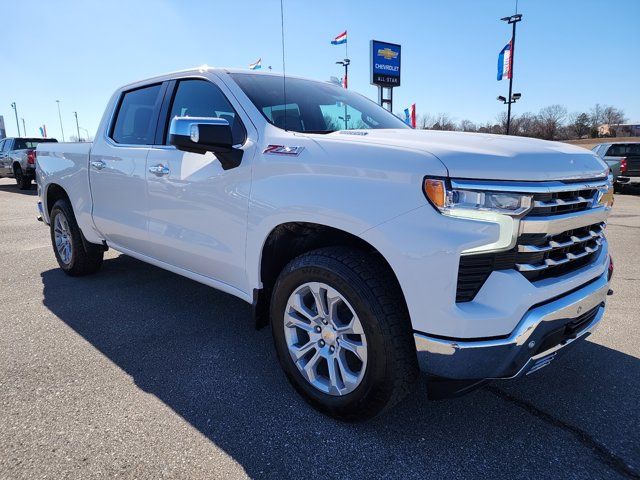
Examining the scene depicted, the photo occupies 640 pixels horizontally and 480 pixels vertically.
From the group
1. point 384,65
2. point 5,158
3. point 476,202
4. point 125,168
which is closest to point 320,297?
point 476,202

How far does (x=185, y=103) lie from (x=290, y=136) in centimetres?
129

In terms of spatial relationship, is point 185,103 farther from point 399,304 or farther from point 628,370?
point 628,370

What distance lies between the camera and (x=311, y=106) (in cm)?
313

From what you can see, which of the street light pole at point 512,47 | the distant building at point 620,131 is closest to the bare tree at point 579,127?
the distant building at point 620,131

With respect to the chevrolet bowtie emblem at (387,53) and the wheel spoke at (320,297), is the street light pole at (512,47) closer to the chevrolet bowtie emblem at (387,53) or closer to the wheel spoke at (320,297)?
the chevrolet bowtie emblem at (387,53)

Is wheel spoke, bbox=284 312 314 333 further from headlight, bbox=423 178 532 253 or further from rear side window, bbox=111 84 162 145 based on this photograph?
rear side window, bbox=111 84 162 145

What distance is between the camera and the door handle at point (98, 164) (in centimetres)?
397

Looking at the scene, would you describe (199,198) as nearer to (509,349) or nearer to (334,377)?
(334,377)

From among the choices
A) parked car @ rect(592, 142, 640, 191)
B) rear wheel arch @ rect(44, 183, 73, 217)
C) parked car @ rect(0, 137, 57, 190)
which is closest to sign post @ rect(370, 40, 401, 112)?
parked car @ rect(592, 142, 640, 191)

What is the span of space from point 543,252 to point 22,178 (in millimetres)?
19150

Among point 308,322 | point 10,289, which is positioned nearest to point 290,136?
point 308,322

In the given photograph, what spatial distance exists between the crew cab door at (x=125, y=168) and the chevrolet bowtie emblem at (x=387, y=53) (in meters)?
21.2

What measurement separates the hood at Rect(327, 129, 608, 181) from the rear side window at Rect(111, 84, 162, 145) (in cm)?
190

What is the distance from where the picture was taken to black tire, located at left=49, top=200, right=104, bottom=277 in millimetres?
4676
